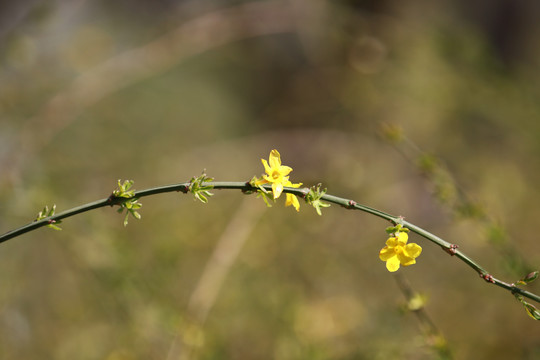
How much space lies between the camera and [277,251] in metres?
2.99

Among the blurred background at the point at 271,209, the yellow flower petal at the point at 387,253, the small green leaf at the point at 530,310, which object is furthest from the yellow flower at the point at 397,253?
the blurred background at the point at 271,209

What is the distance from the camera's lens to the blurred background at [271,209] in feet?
7.06

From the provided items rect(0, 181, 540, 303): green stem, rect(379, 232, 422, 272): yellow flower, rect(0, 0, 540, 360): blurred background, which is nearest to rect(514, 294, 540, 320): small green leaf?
rect(0, 181, 540, 303): green stem

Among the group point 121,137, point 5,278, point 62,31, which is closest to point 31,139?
point 5,278

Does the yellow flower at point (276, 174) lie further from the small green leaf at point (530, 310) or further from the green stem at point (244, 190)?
the small green leaf at point (530, 310)

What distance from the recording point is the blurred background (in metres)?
2.15

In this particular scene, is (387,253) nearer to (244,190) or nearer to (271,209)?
(244,190)

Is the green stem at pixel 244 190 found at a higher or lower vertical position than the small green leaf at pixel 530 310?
higher

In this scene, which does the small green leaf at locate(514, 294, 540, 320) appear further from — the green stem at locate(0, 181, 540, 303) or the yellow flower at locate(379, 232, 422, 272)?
the yellow flower at locate(379, 232, 422, 272)

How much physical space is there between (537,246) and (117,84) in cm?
288

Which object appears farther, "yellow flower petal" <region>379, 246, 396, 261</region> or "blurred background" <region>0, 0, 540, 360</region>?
"blurred background" <region>0, 0, 540, 360</region>

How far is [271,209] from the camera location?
11.4ft

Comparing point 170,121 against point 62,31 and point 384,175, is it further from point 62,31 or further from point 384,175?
point 384,175

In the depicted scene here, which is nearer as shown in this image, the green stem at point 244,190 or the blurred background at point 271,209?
the green stem at point 244,190
